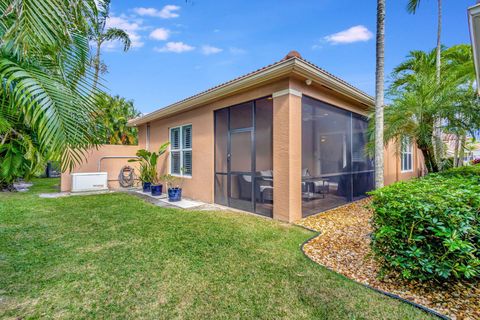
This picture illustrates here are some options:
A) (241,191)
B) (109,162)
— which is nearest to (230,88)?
(241,191)

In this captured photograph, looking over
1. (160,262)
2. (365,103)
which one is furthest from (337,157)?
(160,262)

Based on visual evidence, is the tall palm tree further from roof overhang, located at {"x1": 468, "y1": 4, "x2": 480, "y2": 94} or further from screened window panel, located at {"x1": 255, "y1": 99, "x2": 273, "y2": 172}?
screened window panel, located at {"x1": 255, "y1": 99, "x2": 273, "y2": 172}

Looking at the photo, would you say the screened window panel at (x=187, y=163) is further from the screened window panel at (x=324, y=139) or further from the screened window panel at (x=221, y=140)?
the screened window panel at (x=324, y=139)

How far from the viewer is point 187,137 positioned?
29.2 feet

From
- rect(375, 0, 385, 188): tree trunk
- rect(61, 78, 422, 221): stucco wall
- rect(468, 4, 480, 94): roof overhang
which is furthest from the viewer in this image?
rect(61, 78, 422, 221): stucco wall

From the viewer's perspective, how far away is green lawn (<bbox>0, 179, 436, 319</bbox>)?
234 centimetres

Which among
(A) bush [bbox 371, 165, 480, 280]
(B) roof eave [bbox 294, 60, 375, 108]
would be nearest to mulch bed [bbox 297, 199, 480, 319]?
(A) bush [bbox 371, 165, 480, 280]

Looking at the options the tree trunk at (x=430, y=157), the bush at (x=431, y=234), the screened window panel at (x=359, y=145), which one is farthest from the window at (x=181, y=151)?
the tree trunk at (x=430, y=157)

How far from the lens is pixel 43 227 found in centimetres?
505

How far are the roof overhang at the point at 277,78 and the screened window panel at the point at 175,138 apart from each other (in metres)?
1.17

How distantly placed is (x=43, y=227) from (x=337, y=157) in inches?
309

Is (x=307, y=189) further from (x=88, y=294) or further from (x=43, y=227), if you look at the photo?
(x=43, y=227)

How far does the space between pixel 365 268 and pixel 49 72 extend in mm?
4613

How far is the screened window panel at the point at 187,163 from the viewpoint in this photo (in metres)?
8.70
